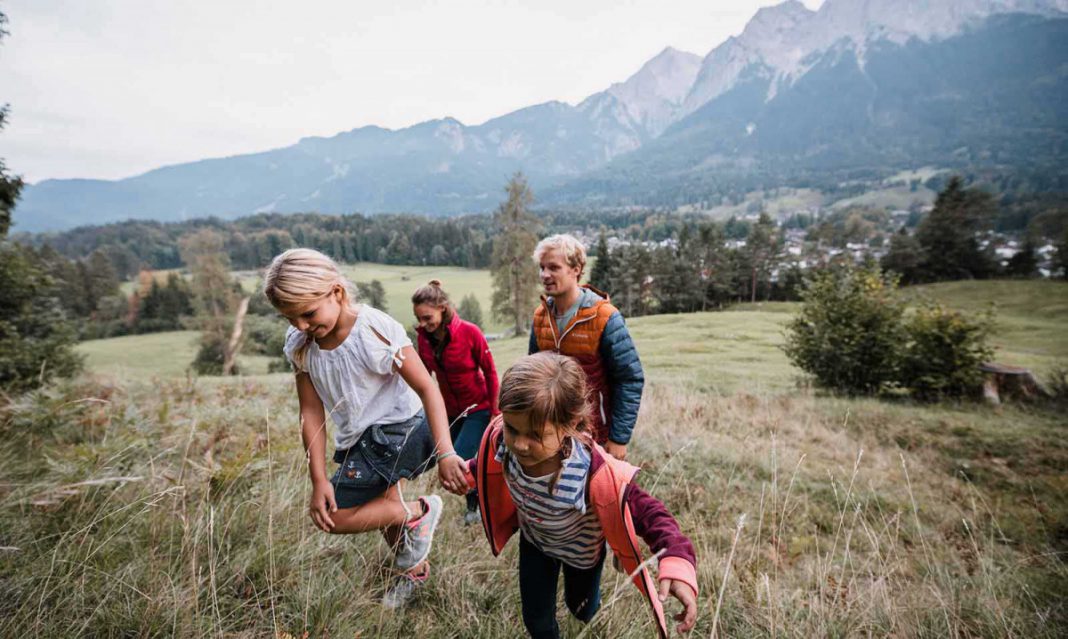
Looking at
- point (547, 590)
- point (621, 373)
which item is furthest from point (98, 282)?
point (547, 590)

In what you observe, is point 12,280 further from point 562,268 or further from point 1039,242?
point 1039,242

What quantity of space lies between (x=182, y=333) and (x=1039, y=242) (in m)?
88.1

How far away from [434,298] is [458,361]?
591 mm

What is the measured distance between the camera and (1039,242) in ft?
135

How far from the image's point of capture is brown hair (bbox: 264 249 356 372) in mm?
1890

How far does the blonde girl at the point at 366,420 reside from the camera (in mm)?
2111

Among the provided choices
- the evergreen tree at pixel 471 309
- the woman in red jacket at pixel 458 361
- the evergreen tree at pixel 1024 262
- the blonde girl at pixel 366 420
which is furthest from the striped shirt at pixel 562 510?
the evergreen tree at pixel 1024 262

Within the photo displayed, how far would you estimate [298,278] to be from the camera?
1918 mm

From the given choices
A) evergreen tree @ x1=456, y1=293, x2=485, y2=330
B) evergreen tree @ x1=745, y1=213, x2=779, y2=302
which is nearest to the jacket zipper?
evergreen tree @ x1=456, y1=293, x2=485, y2=330

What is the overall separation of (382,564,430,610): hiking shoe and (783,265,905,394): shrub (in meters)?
10.1

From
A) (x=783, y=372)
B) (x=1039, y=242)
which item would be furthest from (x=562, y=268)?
(x=1039, y=242)

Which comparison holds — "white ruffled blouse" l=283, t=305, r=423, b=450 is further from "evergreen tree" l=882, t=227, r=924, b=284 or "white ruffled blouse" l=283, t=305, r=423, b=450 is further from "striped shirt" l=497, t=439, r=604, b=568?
"evergreen tree" l=882, t=227, r=924, b=284

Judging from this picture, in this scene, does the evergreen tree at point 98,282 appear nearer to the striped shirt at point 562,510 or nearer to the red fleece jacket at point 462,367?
the red fleece jacket at point 462,367

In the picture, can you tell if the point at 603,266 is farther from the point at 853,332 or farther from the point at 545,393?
the point at 545,393
